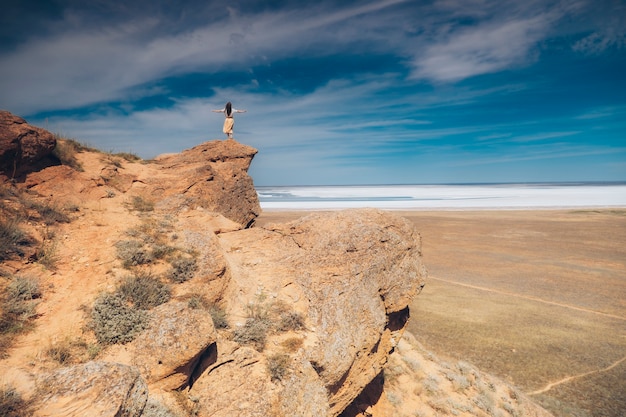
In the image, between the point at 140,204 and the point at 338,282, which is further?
the point at 140,204

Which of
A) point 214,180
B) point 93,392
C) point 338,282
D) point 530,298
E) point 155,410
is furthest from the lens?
point 530,298

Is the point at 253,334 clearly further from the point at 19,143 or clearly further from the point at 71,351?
the point at 19,143

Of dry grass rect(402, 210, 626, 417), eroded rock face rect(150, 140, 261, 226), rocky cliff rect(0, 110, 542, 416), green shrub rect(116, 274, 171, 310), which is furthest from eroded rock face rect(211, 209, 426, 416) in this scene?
dry grass rect(402, 210, 626, 417)

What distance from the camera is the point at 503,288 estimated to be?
23.5 meters

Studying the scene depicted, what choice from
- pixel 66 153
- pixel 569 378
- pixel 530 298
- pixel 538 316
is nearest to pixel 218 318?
pixel 66 153

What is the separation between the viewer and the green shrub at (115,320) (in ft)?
17.6

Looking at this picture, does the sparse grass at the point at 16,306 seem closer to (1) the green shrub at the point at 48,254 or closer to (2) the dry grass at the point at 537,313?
(1) the green shrub at the point at 48,254

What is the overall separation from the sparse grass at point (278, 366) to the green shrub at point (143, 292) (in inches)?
96.3

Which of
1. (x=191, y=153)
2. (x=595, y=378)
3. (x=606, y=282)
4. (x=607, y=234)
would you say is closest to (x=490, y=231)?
(x=607, y=234)

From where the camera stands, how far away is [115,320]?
5594 mm

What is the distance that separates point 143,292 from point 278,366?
3015 millimetres

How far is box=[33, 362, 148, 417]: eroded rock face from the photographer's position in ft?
11.8

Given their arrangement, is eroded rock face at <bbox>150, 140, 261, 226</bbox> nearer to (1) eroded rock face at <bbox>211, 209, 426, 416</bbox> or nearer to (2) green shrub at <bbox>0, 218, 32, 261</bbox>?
(1) eroded rock face at <bbox>211, 209, 426, 416</bbox>

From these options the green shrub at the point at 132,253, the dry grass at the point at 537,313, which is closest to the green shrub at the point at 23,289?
the green shrub at the point at 132,253
